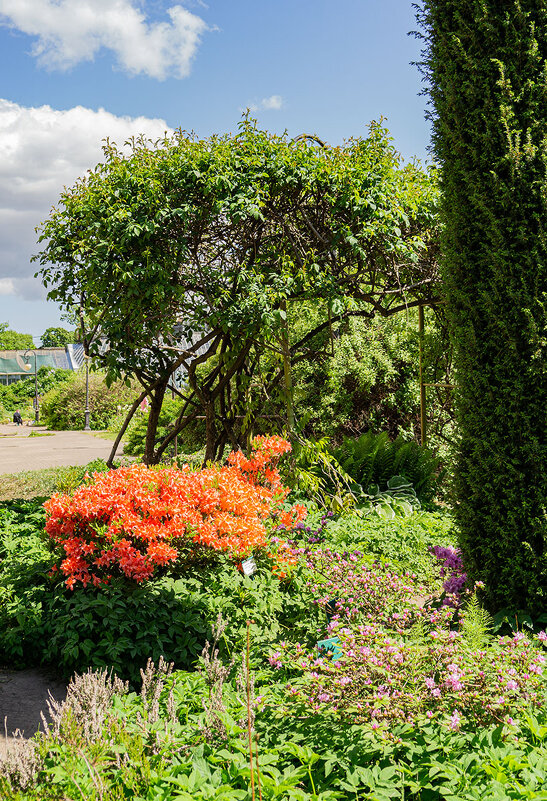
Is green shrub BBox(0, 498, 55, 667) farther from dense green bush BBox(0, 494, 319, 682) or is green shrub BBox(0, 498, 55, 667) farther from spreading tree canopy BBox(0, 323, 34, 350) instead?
spreading tree canopy BBox(0, 323, 34, 350)

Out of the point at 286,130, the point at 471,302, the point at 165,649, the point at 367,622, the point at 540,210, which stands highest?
the point at 286,130

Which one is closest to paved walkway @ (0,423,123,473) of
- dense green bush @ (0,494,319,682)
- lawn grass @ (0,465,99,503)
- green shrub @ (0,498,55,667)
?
lawn grass @ (0,465,99,503)

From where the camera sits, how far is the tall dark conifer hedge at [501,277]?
3.23 m

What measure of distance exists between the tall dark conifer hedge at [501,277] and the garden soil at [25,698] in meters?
2.37

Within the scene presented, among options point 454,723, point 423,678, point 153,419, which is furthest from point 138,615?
point 153,419

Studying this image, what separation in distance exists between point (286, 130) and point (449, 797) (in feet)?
16.0

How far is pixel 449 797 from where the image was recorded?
66.9 inches

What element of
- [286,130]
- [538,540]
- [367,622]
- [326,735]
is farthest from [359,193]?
[326,735]

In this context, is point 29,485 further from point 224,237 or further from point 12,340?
point 12,340

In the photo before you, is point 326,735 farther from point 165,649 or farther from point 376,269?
point 376,269

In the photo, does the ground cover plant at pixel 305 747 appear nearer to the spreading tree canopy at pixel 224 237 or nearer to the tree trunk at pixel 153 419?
the spreading tree canopy at pixel 224 237

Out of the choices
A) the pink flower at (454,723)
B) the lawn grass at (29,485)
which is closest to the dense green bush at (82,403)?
the lawn grass at (29,485)

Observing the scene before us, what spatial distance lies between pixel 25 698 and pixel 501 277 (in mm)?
3257

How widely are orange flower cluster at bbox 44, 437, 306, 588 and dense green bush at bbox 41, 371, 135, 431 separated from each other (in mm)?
24842
